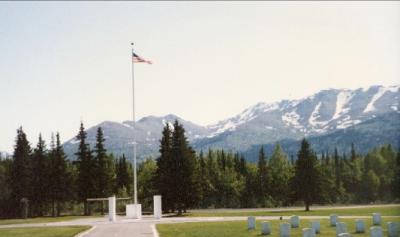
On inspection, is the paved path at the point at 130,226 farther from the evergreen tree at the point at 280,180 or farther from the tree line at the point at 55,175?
the evergreen tree at the point at 280,180

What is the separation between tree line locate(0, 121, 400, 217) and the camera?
69625mm

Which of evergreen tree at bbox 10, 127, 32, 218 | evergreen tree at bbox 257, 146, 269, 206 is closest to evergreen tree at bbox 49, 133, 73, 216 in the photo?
evergreen tree at bbox 10, 127, 32, 218

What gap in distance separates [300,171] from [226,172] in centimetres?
4458

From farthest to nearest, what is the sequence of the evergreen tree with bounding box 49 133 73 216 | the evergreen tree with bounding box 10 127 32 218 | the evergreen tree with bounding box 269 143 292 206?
the evergreen tree with bounding box 269 143 292 206
the evergreen tree with bounding box 49 133 73 216
the evergreen tree with bounding box 10 127 32 218

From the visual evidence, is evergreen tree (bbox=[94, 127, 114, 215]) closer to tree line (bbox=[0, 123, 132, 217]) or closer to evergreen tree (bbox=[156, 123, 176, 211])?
tree line (bbox=[0, 123, 132, 217])

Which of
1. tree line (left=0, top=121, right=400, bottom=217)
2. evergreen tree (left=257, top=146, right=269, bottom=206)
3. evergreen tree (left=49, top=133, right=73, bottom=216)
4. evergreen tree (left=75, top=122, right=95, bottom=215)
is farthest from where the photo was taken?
evergreen tree (left=257, top=146, right=269, bottom=206)

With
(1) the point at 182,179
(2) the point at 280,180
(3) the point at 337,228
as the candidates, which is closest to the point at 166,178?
(1) the point at 182,179

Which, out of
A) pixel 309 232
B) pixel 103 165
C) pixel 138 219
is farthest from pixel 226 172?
pixel 309 232

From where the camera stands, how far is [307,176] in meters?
73.3

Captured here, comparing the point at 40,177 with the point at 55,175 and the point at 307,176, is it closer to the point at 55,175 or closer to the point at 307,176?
the point at 55,175

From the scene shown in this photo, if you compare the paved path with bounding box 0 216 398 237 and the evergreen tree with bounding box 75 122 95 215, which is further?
the evergreen tree with bounding box 75 122 95 215

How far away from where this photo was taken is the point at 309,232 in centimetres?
2309

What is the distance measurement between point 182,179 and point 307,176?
Answer: 17.6 m

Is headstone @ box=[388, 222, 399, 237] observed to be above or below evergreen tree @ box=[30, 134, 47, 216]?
below
